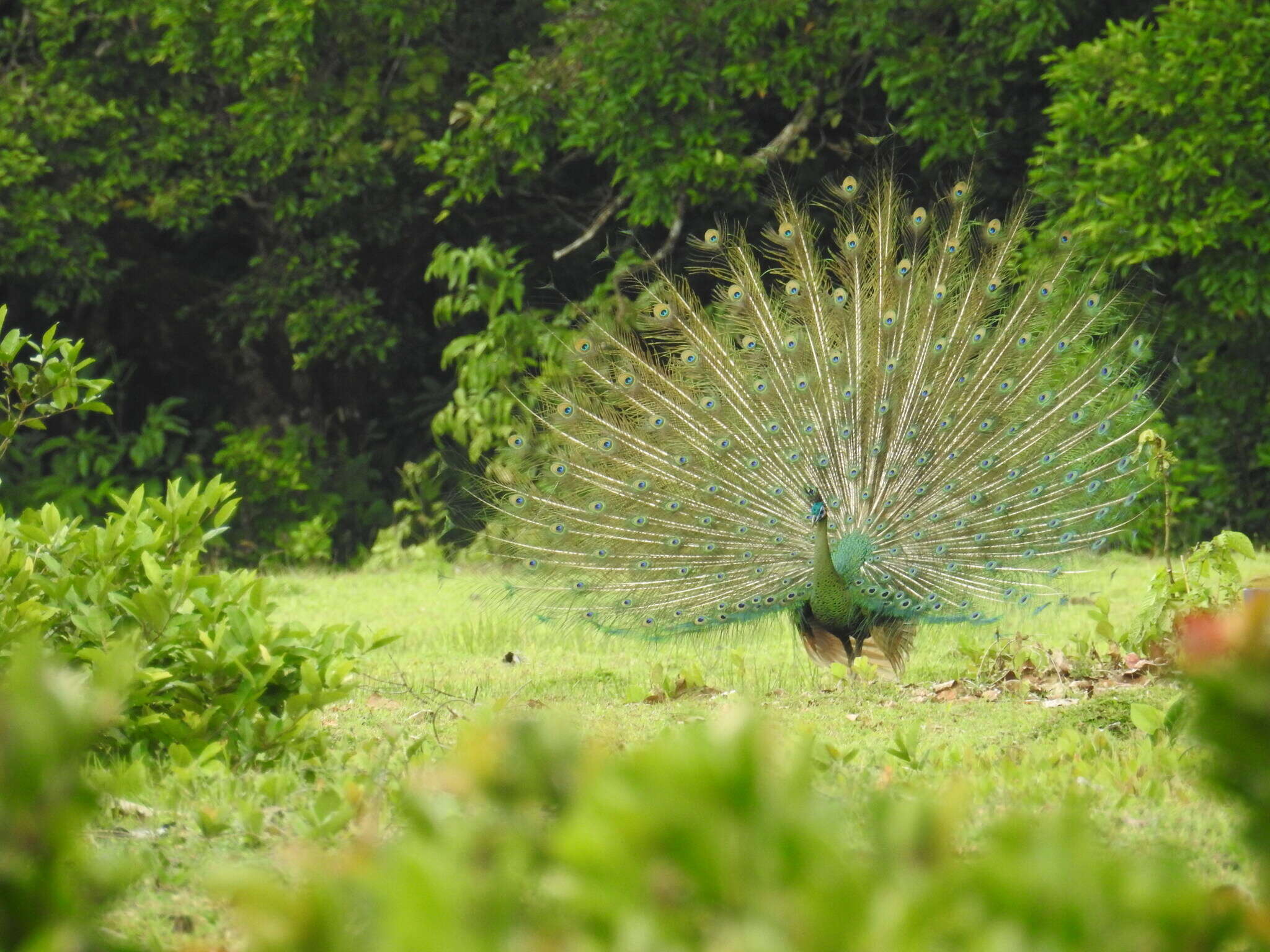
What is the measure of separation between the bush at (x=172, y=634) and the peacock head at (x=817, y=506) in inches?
96.7

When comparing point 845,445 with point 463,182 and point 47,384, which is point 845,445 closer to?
point 47,384

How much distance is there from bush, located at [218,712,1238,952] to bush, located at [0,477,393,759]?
2.52m

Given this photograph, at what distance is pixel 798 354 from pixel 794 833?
17.5 feet

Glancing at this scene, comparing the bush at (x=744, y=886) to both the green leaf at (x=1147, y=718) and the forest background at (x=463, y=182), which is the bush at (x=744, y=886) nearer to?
the green leaf at (x=1147, y=718)

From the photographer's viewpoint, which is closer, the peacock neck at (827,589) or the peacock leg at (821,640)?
the peacock neck at (827,589)

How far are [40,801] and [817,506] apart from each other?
496 centimetres

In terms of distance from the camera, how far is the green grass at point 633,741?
2707mm

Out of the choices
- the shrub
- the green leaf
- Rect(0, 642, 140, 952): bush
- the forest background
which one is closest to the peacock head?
the green leaf

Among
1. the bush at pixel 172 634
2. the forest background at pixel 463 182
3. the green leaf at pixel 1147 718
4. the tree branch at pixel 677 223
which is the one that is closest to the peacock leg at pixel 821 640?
the green leaf at pixel 1147 718

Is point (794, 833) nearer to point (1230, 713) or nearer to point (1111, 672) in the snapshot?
point (1230, 713)

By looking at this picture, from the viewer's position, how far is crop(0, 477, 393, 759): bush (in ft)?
12.0

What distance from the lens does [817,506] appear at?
596 centimetres

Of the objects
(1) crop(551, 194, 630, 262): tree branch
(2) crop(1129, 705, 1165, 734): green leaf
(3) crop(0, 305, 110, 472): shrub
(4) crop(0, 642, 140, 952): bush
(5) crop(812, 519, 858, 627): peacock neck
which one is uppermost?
(4) crop(0, 642, 140, 952): bush

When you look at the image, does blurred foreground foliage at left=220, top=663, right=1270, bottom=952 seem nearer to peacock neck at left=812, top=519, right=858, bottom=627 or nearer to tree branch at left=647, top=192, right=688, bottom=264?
peacock neck at left=812, top=519, right=858, bottom=627
